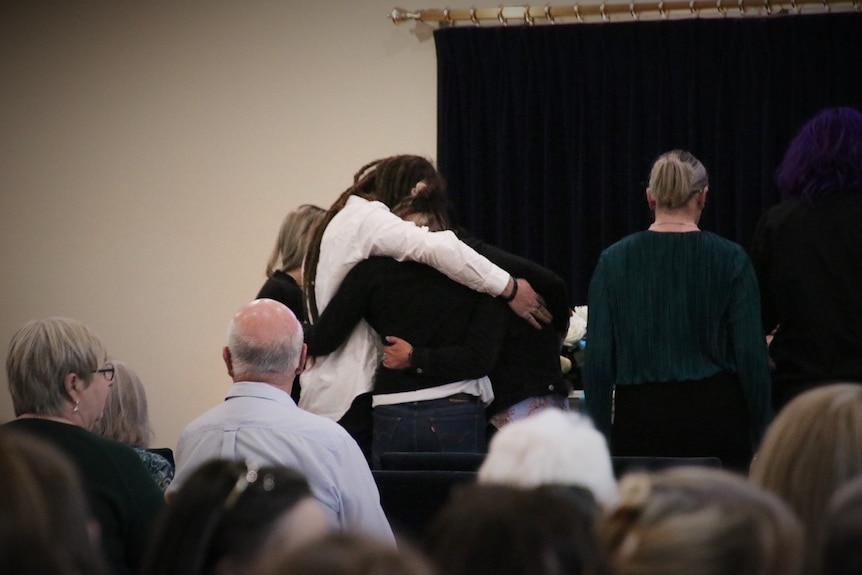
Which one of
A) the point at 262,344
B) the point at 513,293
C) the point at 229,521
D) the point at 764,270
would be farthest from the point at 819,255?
the point at 229,521

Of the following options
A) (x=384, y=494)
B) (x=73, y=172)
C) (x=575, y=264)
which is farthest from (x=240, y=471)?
(x=73, y=172)

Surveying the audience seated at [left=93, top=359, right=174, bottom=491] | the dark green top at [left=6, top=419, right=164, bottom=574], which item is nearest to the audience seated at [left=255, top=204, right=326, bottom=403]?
the audience seated at [left=93, top=359, right=174, bottom=491]

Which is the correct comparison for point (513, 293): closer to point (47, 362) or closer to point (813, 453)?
point (47, 362)

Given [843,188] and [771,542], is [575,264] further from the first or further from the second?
[771,542]

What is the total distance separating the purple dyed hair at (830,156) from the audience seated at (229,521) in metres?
2.25

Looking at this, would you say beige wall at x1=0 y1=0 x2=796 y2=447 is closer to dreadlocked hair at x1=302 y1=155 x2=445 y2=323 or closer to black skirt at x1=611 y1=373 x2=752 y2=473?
dreadlocked hair at x1=302 y1=155 x2=445 y2=323

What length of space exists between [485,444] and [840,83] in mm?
2844

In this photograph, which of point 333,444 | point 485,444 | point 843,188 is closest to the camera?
point 333,444

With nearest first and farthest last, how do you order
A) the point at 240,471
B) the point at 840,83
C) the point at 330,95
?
the point at 240,471 < the point at 840,83 < the point at 330,95

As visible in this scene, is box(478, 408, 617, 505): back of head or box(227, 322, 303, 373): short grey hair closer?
box(478, 408, 617, 505): back of head

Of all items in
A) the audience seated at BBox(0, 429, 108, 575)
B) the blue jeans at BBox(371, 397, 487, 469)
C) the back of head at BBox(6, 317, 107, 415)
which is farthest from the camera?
the blue jeans at BBox(371, 397, 487, 469)

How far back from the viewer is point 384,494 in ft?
9.64

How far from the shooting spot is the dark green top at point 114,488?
7.84 ft

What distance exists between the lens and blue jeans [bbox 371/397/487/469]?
12.1 feet
